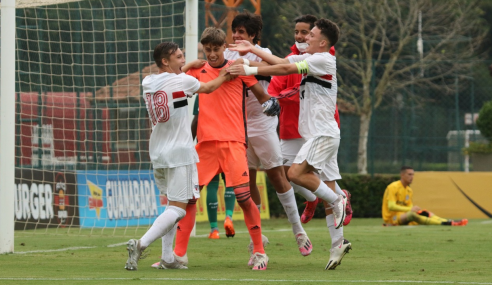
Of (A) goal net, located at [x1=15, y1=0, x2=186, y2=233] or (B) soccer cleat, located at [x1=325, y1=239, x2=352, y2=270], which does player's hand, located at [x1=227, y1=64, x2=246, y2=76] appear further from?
(A) goal net, located at [x1=15, y1=0, x2=186, y2=233]

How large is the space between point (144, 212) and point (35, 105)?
2681mm

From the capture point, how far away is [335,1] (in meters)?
30.0

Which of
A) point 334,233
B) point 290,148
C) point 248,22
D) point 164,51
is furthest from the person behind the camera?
point 290,148

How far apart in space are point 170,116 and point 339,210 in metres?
1.84

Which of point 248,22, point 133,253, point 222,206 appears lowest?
point 222,206

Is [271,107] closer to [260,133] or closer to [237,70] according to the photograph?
[237,70]

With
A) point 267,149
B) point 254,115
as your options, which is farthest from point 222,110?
point 267,149

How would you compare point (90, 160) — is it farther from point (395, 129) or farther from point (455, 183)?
point (395, 129)

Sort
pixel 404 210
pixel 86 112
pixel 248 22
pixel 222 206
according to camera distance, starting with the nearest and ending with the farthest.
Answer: pixel 248 22
pixel 86 112
pixel 404 210
pixel 222 206

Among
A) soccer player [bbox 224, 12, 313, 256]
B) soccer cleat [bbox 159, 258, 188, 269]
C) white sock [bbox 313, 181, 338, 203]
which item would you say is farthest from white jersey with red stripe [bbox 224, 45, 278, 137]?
soccer cleat [bbox 159, 258, 188, 269]

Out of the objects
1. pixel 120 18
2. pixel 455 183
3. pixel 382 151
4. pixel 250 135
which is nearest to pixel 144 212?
pixel 120 18

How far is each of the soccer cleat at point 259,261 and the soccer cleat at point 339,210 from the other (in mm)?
753

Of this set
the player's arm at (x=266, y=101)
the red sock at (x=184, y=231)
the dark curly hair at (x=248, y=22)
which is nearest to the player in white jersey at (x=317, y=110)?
the player's arm at (x=266, y=101)

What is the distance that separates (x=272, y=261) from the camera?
8305 mm
